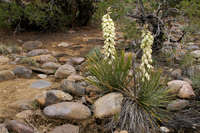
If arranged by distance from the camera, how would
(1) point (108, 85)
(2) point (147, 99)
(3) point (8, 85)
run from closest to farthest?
(2) point (147, 99) → (1) point (108, 85) → (3) point (8, 85)

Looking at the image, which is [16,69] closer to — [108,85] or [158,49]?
[108,85]

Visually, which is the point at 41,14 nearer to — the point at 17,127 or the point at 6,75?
the point at 6,75

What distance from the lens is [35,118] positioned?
272 centimetres

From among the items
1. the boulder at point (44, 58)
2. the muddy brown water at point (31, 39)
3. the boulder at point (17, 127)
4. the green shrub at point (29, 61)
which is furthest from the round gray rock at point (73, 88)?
the boulder at point (44, 58)

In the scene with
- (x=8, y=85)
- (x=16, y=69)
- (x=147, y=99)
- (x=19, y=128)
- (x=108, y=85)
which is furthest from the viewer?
(x=16, y=69)

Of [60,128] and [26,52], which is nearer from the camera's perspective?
[60,128]

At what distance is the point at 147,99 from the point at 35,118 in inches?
55.1

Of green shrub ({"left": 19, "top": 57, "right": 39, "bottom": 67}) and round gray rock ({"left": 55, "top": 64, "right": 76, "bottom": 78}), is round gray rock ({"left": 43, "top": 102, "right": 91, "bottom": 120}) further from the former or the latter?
green shrub ({"left": 19, "top": 57, "right": 39, "bottom": 67})

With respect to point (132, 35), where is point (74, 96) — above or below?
below

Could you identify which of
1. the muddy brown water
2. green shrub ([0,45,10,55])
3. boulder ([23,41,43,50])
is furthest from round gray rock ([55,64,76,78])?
boulder ([23,41,43,50])

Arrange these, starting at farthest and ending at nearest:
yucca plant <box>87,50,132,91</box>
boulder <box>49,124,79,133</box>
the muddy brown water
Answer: the muddy brown water → yucca plant <box>87,50,132,91</box> → boulder <box>49,124,79,133</box>

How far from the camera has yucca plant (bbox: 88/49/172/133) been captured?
2594 mm

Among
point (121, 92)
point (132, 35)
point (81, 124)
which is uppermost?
point (132, 35)

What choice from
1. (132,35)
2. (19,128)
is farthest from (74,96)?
(132,35)
